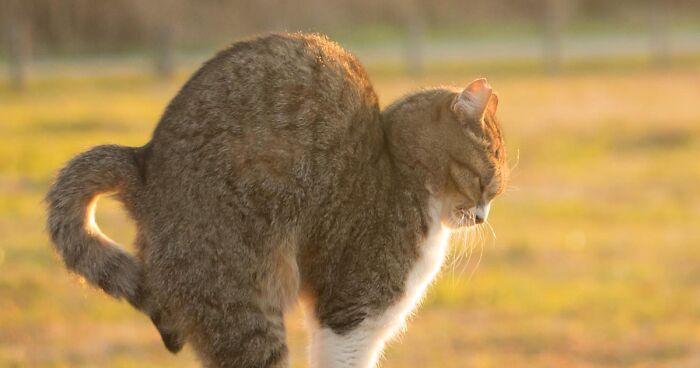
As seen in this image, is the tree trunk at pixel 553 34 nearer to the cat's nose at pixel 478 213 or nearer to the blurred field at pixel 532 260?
the blurred field at pixel 532 260

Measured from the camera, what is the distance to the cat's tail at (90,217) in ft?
15.1

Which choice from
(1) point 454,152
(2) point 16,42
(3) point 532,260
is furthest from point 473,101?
(2) point 16,42

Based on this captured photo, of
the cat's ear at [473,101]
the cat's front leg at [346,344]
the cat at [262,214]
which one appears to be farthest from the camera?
the cat's ear at [473,101]

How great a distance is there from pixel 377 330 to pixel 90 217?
1166 mm

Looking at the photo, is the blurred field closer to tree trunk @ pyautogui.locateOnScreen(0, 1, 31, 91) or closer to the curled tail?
the curled tail

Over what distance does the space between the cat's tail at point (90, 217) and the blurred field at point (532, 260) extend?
51 cm

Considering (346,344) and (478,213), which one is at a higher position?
(478,213)

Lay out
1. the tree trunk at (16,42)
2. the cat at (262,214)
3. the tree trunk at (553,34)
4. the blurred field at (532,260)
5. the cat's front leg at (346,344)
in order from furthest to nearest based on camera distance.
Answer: the tree trunk at (553,34), the tree trunk at (16,42), the blurred field at (532,260), the cat's front leg at (346,344), the cat at (262,214)

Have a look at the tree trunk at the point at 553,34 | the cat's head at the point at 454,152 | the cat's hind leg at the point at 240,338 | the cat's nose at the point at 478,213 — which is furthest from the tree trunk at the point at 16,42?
the cat's hind leg at the point at 240,338

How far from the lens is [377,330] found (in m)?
4.98

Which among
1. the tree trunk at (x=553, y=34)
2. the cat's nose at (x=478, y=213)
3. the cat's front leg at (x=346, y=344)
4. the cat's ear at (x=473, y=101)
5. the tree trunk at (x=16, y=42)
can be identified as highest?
the cat's ear at (x=473, y=101)

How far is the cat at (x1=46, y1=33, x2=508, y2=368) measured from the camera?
4586 mm

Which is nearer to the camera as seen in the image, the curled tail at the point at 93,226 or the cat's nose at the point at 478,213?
the curled tail at the point at 93,226

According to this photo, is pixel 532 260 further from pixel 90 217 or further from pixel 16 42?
pixel 16 42
